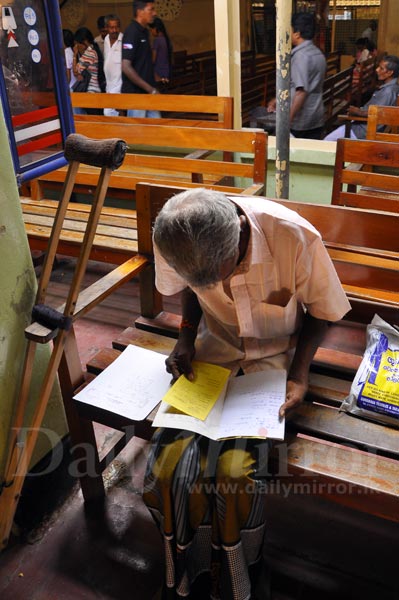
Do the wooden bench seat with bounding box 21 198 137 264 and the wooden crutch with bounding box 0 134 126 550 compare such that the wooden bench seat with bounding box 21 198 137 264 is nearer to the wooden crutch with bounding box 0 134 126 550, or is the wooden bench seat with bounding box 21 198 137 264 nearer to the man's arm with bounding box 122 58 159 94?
the wooden crutch with bounding box 0 134 126 550

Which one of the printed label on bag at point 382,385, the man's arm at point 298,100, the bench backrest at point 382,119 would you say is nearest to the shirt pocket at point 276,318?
the printed label on bag at point 382,385

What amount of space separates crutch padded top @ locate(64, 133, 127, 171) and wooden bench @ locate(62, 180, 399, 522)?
0.47 meters

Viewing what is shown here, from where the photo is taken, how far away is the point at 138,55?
5.14 m

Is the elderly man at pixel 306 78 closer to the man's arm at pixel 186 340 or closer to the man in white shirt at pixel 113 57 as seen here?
the man in white shirt at pixel 113 57

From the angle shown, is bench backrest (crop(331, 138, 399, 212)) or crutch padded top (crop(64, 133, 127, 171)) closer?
crutch padded top (crop(64, 133, 127, 171))

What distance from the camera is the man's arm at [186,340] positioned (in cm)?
190

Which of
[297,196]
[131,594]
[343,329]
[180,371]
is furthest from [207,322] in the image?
[297,196]

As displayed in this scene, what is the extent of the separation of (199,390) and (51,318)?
0.58 metres

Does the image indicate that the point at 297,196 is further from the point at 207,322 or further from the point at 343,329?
the point at 207,322

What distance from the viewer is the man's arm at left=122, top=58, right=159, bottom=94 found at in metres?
5.13

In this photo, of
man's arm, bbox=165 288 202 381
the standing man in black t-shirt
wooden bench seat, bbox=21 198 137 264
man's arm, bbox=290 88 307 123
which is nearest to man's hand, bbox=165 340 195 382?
man's arm, bbox=165 288 202 381

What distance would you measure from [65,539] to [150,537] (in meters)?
0.34

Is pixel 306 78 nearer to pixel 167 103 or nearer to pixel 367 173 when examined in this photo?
pixel 167 103

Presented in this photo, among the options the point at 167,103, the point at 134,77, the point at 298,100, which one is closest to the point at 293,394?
the point at 167,103
